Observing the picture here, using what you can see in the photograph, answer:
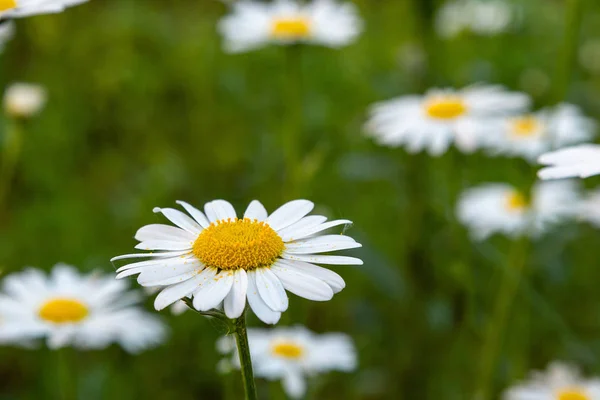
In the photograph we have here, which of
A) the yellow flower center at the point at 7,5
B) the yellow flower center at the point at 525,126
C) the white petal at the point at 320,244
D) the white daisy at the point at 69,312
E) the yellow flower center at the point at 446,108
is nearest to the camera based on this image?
the white petal at the point at 320,244

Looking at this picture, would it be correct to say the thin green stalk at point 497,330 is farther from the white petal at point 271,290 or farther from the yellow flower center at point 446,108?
the white petal at point 271,290

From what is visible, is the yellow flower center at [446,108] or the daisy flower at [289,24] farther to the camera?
the daisy flower at [289,24]

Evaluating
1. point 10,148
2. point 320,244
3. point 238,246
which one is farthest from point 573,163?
point 10,148

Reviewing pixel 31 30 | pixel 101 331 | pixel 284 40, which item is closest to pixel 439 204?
pixel 284 40

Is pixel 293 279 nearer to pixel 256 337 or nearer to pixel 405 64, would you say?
pixel 256 337

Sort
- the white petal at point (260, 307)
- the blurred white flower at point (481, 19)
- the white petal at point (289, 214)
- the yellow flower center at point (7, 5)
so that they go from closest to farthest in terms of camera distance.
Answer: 1. the white petal at point (260, 307)
2. the white petal at point (289, 214)
3. the yellow flower center at point (7, 5)
4. the blurred white flower at point (481, 19)

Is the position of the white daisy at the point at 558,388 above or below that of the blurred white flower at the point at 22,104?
below

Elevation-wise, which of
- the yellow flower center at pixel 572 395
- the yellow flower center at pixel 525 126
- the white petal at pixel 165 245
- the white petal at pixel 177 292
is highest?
the yellow flower center at pixel 525 126

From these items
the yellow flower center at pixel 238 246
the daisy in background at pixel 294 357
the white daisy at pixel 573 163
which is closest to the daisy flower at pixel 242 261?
the yellow flower center at pixel 238 246
